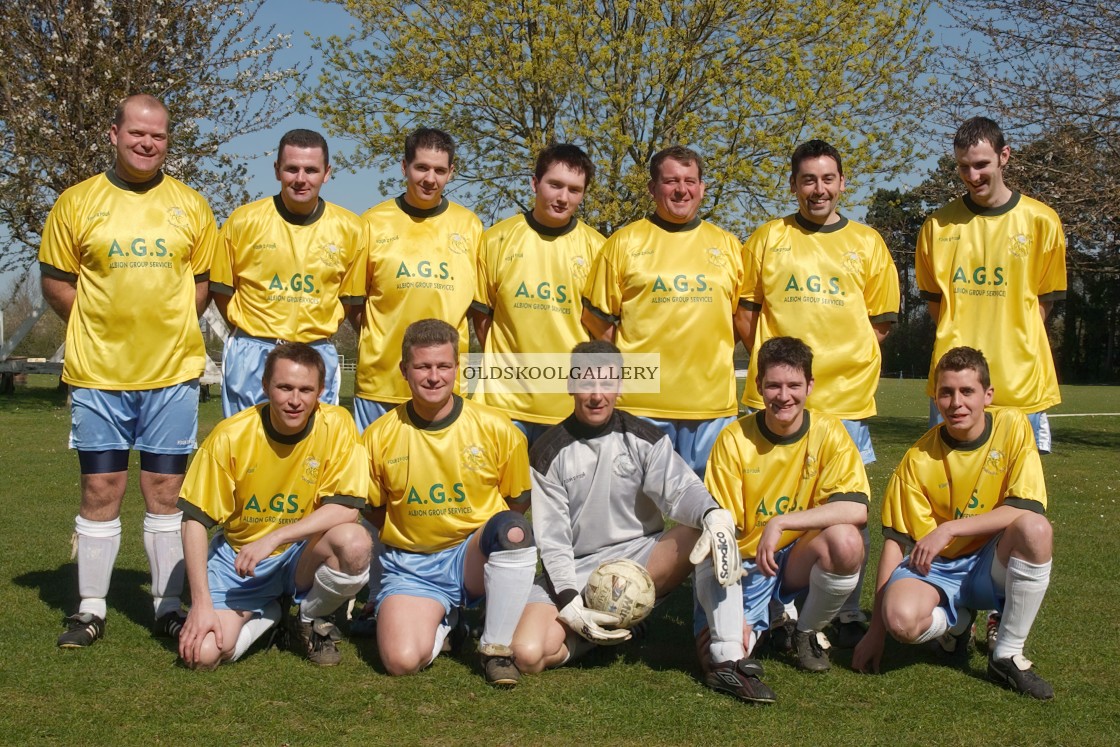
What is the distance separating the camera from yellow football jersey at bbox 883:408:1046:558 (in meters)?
4.20

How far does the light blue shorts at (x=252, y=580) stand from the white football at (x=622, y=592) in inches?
50.7

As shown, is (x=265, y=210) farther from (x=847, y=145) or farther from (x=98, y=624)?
(x=847, y=145)

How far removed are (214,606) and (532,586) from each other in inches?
52.7

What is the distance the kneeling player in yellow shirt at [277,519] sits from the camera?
404 centimetres

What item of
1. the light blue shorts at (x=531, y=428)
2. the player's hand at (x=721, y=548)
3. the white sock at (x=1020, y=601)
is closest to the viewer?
the player's hand at (x=721, y=548)

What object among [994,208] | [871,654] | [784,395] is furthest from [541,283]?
[871,654]

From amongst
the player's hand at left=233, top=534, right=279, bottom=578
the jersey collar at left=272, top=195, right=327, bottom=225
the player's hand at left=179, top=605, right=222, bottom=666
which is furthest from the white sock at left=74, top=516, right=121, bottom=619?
the jersey collar at left=272, top=195, right=327, bottom=225

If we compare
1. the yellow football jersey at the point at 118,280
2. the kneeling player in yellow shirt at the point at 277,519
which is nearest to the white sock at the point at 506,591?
the kneeling player in yellow shirt at the point at 277,519

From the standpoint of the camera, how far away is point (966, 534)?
159 inches

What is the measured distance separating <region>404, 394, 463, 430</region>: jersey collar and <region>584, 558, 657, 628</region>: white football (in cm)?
90

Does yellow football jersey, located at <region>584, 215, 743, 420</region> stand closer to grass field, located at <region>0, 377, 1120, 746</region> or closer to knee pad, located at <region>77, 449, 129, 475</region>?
grass field, located at <region>0, 377, 1120, 746</region>

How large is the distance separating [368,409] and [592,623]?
6.02 feet

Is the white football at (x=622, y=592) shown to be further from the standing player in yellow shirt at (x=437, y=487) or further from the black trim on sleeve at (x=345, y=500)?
the black trim on sleeve at (x=345, y=500)

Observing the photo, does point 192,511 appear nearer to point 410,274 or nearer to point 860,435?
point 410,274
